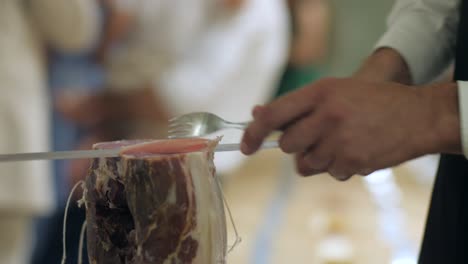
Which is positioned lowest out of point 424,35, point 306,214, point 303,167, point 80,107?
point 306,214

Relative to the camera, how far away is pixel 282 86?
284 centimetres

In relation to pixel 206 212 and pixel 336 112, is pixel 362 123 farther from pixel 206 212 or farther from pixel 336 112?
pixel 206 212

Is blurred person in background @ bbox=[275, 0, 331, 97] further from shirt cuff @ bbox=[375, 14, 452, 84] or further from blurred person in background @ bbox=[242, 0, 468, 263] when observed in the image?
blurred person in background @ bbox=[242, 0, 468, 263]

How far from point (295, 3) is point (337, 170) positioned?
227cm

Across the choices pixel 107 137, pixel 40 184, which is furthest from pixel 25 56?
pixel 107 137

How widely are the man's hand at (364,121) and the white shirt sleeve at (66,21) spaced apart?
896mm

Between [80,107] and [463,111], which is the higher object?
[463,111]

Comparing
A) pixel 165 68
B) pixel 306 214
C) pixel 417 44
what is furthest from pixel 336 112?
pixel 306 214

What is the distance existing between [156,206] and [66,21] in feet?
3.00

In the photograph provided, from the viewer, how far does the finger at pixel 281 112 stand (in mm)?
550

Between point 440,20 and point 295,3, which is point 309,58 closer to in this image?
point 295,3

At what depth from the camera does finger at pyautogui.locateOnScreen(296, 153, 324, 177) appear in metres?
0.59

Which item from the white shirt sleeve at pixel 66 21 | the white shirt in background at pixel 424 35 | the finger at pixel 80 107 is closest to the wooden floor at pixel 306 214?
the finger at pixel 80 107

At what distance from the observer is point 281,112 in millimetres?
551
